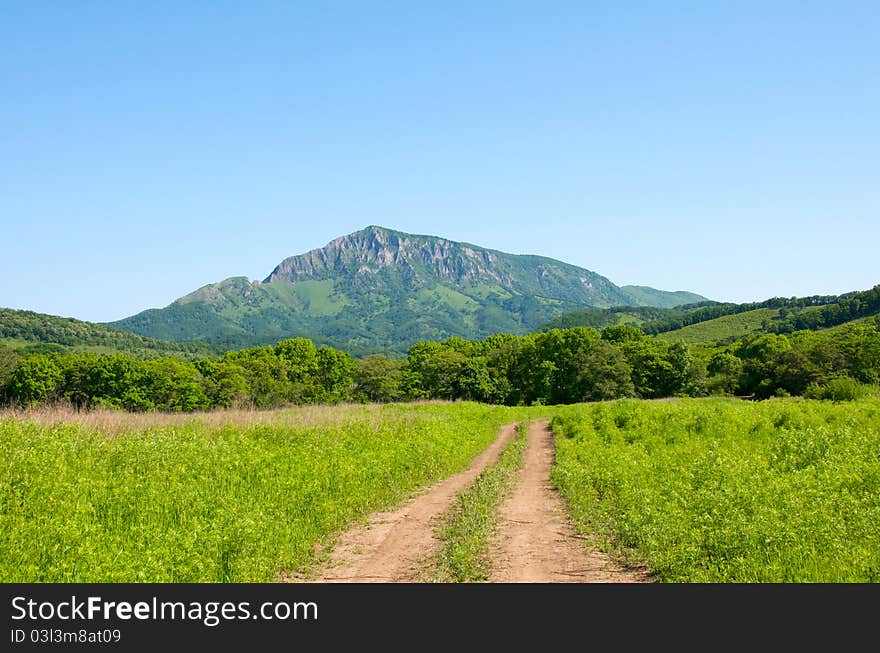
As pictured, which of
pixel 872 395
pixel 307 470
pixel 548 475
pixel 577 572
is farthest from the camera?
pixel 872 395

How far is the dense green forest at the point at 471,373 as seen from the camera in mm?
84062

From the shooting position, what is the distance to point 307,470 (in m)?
16.1

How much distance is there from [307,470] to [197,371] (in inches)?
3836

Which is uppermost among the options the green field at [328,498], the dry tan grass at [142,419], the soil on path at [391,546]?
the dry tan grass at [142,419]

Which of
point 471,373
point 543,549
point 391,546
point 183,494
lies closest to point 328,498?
point 391,546

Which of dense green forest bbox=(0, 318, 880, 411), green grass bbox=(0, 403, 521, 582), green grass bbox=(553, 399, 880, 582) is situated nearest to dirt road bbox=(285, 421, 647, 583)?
green grass bbox=(553, 399, 880, 582)

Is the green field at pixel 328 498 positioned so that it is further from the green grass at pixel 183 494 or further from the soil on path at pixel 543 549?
the soil on path at pixel 543 549

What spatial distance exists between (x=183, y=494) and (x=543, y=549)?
7263 millimetres

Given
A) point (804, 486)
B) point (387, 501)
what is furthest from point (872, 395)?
point (387, 501)

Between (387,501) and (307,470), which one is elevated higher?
(307,470)

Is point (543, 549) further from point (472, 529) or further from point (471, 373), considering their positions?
point (471, 373)

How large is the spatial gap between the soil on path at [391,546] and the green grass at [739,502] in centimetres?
345

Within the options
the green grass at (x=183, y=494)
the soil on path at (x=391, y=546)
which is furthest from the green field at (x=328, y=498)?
the soil on path at (x=391, y=546)
